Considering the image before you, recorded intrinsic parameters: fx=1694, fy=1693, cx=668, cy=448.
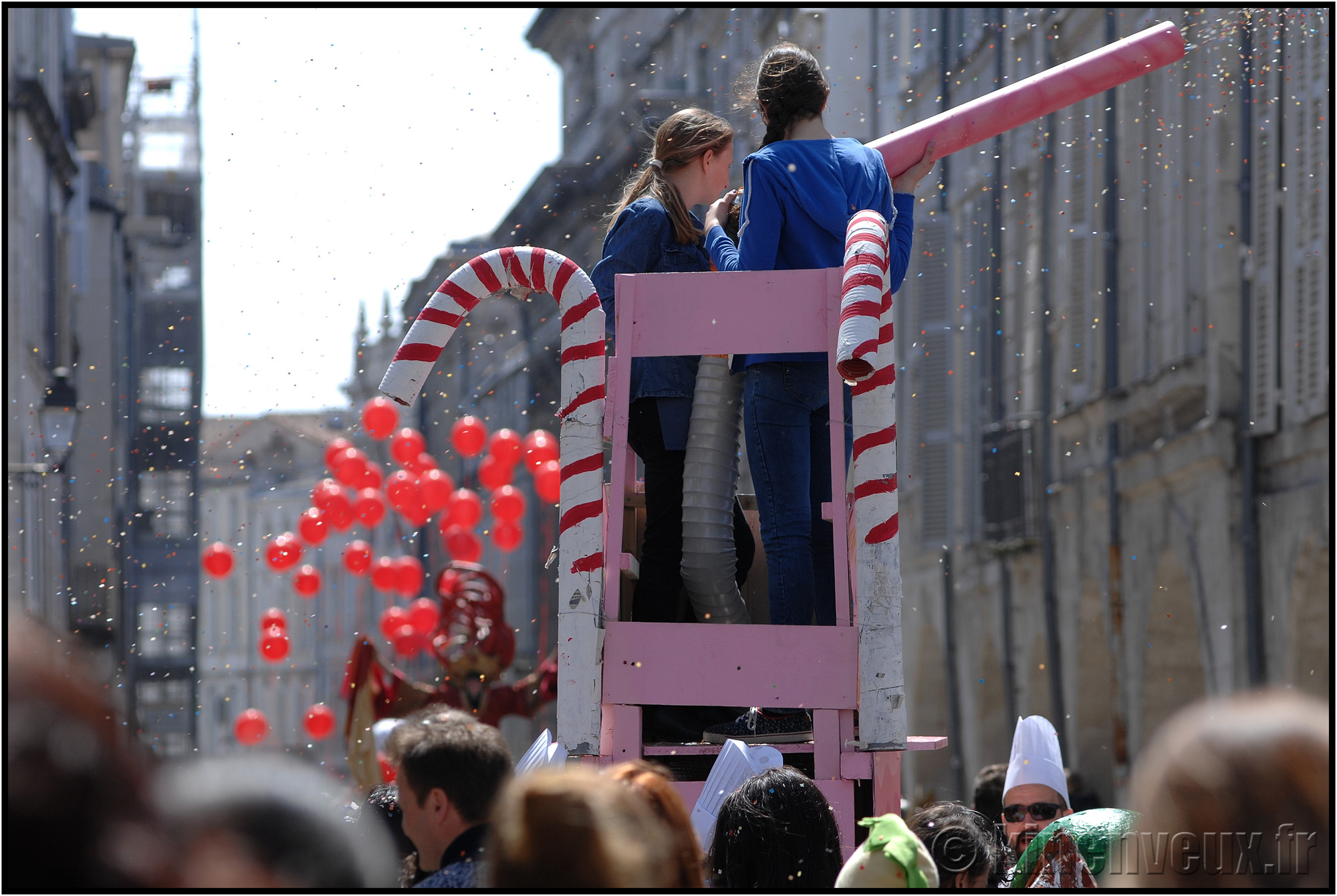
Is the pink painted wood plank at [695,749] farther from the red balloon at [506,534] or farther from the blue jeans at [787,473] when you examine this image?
the red balloon at [506,534]

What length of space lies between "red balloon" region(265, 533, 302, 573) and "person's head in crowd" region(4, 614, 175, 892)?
9712 millimetres

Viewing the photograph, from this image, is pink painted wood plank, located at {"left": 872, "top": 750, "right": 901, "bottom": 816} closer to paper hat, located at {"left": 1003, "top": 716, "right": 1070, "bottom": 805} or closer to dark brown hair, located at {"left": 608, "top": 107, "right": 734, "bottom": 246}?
paper hat, located at {"left": 1003, "top": 716, "right": 1070, "bottom": 805}

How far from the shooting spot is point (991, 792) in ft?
19.1

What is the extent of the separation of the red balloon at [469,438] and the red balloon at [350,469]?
3.16 ft

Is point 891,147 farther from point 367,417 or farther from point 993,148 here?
point 993,148

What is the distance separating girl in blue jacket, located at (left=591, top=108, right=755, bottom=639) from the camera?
439cm

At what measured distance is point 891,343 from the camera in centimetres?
393

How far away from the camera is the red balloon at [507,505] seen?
54.8 ft

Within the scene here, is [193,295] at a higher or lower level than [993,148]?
higher

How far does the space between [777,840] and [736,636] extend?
78 cm

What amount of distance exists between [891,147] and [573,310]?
105 cm

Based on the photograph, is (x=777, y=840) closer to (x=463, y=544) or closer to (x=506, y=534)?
(x=506, y=534)

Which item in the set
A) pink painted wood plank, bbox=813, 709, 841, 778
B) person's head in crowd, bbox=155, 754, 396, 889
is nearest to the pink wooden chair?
pink painted wood plank, bbox=813, 709, 841, 778

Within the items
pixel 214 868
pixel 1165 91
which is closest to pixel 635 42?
pixel 1165 91
